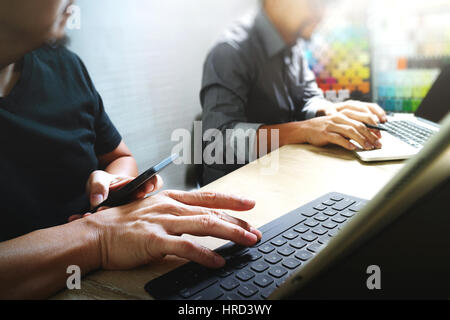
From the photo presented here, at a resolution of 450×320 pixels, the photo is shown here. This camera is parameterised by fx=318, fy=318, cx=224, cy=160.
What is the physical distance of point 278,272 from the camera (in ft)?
1.17

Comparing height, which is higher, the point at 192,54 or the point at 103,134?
the point at 192,54

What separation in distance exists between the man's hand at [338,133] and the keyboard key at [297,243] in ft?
1.48

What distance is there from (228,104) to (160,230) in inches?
27.7

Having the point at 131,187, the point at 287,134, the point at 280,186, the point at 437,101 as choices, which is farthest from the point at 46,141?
the point at 437,101

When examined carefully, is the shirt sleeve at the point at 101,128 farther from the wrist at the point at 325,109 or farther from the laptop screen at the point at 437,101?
the laptop screen at the point at 437,101

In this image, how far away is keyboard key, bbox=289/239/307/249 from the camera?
41 cm

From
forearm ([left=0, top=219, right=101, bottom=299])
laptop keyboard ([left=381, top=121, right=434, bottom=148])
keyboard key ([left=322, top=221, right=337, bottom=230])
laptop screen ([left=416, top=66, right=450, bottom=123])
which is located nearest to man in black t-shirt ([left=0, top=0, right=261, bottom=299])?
forearm ([left=0, top=219, right=101, bottom=299])

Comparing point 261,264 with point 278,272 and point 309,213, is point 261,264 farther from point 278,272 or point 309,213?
point 309,213

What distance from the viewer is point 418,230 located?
0.22m

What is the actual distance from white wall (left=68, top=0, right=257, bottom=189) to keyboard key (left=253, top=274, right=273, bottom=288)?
2.92ft

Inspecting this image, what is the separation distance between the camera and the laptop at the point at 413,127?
2.42 ft
